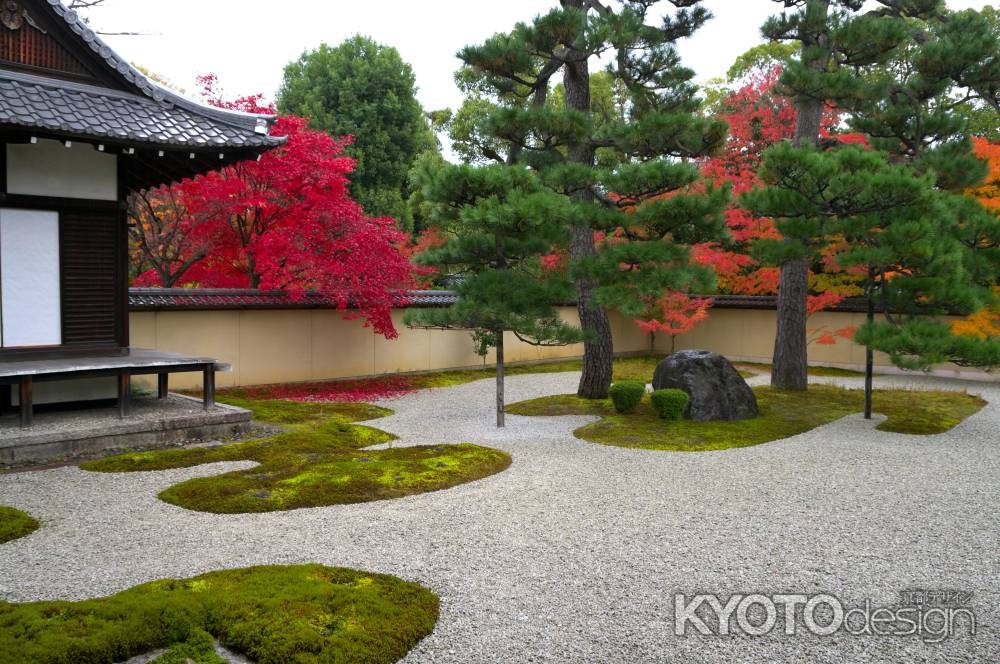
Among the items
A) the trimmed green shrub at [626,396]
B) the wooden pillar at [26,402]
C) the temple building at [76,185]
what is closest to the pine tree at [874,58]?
the trimmed green shrub at [626,396]

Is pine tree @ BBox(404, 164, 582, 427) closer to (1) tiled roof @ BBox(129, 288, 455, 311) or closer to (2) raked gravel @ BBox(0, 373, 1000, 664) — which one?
(2) raked gravel @ BBox(0, 373, 1000, 664)

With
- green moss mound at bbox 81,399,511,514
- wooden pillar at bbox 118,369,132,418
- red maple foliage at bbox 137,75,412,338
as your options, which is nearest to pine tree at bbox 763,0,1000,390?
green moss mound at bbox 81,399,511,514

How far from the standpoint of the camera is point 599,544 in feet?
16.9

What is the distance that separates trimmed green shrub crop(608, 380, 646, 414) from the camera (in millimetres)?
10852

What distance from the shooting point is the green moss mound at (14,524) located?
16.8ft

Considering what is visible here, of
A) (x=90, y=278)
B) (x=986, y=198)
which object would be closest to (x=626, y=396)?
(x=90, y=278)

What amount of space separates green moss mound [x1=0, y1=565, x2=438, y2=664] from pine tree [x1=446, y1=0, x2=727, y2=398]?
6056 mm

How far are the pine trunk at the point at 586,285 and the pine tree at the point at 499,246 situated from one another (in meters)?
2.00

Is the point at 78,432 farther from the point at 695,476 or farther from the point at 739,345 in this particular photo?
the point at 739,345

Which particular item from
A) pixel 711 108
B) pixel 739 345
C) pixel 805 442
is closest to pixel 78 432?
pixel 805 442

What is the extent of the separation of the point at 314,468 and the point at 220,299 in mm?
6154

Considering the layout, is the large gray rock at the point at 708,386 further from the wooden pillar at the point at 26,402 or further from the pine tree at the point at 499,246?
the wooden pillar at the point at 26,402

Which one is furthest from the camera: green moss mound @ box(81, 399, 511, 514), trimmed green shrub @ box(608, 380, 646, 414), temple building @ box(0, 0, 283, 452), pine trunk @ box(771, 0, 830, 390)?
pine trunk @ box(771, 0, 830, 390)

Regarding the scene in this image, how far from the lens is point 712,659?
3559 mm
